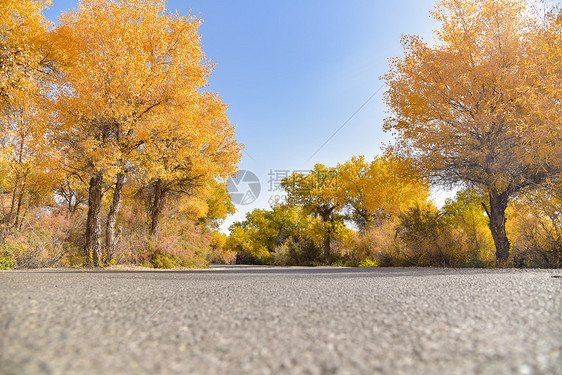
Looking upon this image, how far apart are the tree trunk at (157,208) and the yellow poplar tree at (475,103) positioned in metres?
9.76

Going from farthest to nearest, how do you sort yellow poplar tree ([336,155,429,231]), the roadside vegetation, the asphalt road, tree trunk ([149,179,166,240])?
yellow poplar tree ([336,155,429,231])
tree trunk ([149,179,166,240])
the roadside vegetation
the asphalt road

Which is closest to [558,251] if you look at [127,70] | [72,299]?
[72,299]

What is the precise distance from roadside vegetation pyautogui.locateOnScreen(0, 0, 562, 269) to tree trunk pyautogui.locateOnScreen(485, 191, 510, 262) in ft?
0.20

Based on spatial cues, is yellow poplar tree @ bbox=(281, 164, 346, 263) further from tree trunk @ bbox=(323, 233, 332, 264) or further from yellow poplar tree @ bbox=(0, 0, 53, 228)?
yellow poplar tree @ bbox=(0, 0, 53, 228)

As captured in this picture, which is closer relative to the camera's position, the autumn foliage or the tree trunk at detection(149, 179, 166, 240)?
the autumn foliage

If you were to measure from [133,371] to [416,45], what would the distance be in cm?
1296

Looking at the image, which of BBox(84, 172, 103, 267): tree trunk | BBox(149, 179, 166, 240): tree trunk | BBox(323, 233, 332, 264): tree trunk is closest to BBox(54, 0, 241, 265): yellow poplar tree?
BBox(84, 172, 103, 267): tree trunk

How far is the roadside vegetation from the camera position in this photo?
8.23 metres

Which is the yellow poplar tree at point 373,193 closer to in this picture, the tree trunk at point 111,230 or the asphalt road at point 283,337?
the tree trunk at point 111,230

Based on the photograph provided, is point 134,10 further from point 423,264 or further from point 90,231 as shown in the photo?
point 423,264

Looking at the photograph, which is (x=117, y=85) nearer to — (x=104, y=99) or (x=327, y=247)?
(x=104, y=99)

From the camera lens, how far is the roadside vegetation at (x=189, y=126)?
8227 mm

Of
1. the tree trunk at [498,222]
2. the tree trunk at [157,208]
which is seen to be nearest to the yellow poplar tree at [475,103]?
the tree trunk at [498,222]

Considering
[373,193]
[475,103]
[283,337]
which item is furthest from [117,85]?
[373,193]
